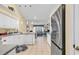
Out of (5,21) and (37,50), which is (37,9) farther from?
(37,50)

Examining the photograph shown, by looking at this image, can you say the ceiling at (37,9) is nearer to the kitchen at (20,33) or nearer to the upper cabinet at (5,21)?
the kitchen at (20,33)

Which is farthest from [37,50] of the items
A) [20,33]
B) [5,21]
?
[20,33]

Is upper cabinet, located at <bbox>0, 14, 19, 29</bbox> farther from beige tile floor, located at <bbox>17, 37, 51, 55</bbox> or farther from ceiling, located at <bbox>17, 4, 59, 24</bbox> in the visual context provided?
beige tile floor, located at <bbox>17, 37, 51, 55</bbox>

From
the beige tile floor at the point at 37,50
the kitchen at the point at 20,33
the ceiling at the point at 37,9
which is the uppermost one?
the ceiling at the point at 37,9

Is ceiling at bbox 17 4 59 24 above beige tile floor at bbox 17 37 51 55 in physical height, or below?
above

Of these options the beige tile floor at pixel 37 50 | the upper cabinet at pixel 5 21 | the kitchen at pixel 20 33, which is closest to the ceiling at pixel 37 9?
the kitchen at pixel 20 33

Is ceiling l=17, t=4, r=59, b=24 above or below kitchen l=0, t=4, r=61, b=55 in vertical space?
above

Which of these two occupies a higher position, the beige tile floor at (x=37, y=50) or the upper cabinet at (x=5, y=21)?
the upper cabinet at (x=5, y=21)

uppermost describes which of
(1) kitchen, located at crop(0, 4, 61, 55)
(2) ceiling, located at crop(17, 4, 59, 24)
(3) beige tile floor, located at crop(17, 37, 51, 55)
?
(2) ceiling, located at crop(17, 4, 59, 24)

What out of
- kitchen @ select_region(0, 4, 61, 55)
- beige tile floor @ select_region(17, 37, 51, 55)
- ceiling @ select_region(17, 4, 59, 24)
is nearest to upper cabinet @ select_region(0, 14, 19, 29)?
kitchen @ select_region(0, 4, 61, 55)

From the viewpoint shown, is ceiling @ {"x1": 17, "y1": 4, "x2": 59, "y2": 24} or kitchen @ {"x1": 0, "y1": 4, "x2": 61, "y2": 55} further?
ceiling @ {"x1": 17, "y1": 4, "x2": 59, "y2": 24}

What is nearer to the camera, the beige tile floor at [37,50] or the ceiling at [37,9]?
the beige tile floor at [37,50]

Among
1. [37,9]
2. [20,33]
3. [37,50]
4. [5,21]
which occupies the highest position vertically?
[37,9]
